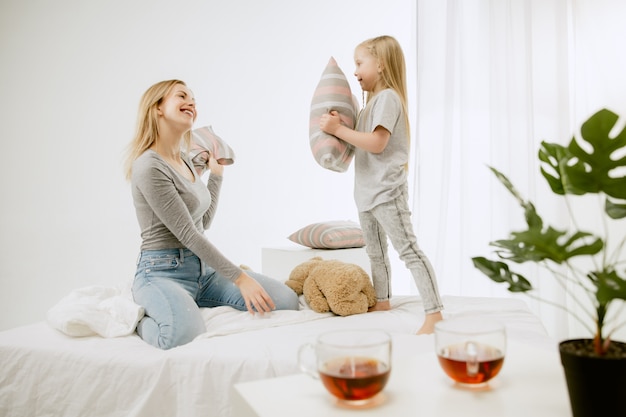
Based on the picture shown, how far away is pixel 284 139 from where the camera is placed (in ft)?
10.8

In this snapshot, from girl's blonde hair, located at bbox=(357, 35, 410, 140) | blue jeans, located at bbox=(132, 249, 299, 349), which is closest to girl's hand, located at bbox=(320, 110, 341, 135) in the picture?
girl's blonde hair, located at bbox=(357, 35, 410, 140)

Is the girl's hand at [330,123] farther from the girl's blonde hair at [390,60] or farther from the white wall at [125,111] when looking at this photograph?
the white wall at [125,111]

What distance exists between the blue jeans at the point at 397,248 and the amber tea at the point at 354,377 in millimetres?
1051

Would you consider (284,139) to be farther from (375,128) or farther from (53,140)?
(375,128)

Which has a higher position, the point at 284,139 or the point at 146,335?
the point at 284,139

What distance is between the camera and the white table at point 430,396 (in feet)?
2.04

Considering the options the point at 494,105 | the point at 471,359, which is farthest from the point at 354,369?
the point at 494,105

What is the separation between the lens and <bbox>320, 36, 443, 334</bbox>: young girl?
1.76m

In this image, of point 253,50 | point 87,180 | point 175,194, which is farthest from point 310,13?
point 175,194

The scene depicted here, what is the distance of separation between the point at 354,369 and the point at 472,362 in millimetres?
148

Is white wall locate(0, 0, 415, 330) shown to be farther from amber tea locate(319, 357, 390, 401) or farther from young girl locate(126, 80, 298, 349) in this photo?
amber tea locate(319, 357, 390, 401)

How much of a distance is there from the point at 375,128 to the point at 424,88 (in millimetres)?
1300

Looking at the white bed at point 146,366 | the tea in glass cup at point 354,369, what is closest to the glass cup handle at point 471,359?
the tea in glass cup at point 354,369

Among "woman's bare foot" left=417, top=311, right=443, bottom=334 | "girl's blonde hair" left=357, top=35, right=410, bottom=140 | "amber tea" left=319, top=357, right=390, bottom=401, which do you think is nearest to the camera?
"amber tea" left=319, top=357, right=390, bottom=401
